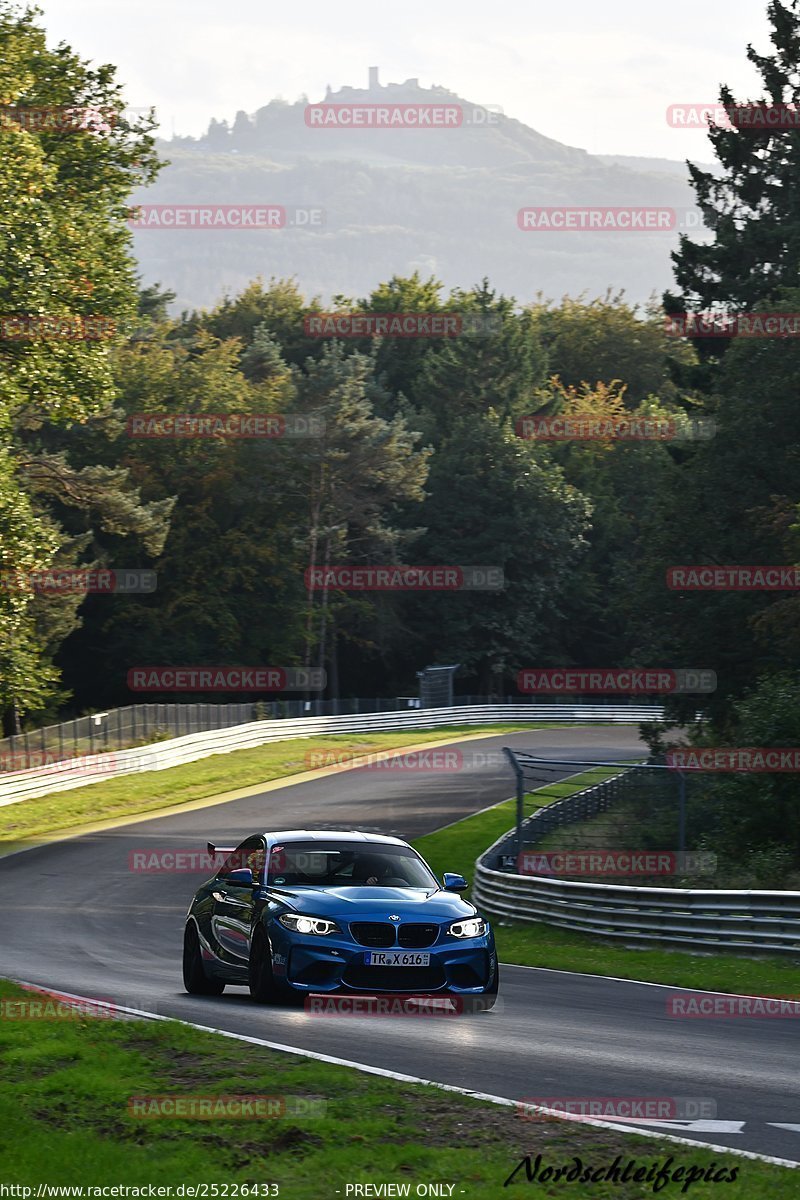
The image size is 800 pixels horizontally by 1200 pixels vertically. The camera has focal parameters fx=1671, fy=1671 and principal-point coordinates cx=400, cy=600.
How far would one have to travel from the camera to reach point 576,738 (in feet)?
217

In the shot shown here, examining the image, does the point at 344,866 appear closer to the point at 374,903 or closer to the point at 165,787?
the point at 374,903

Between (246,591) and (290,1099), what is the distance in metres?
69.6

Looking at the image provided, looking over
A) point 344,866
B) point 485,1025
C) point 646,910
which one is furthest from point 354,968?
point 646,910

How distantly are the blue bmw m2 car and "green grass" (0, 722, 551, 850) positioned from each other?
Answer: 24816 mm

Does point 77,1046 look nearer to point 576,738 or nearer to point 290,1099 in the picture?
point 290,1099

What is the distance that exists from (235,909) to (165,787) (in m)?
34.5

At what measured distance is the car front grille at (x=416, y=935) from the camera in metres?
12.9

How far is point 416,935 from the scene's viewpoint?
12.9 metres

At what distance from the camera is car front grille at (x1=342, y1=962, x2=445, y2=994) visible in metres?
12.8

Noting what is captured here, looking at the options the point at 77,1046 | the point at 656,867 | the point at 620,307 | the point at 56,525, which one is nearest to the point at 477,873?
the point at 656,867

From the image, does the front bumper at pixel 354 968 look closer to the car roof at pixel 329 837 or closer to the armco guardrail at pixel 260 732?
the car roof at pixel 329 837

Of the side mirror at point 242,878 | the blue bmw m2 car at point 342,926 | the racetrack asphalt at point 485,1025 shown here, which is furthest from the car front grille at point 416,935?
the side mirror at point 242,878

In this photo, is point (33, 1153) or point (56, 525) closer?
point (33, 1153)

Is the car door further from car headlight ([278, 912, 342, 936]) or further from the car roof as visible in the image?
car headlight ([278, 912, 342, 936])
